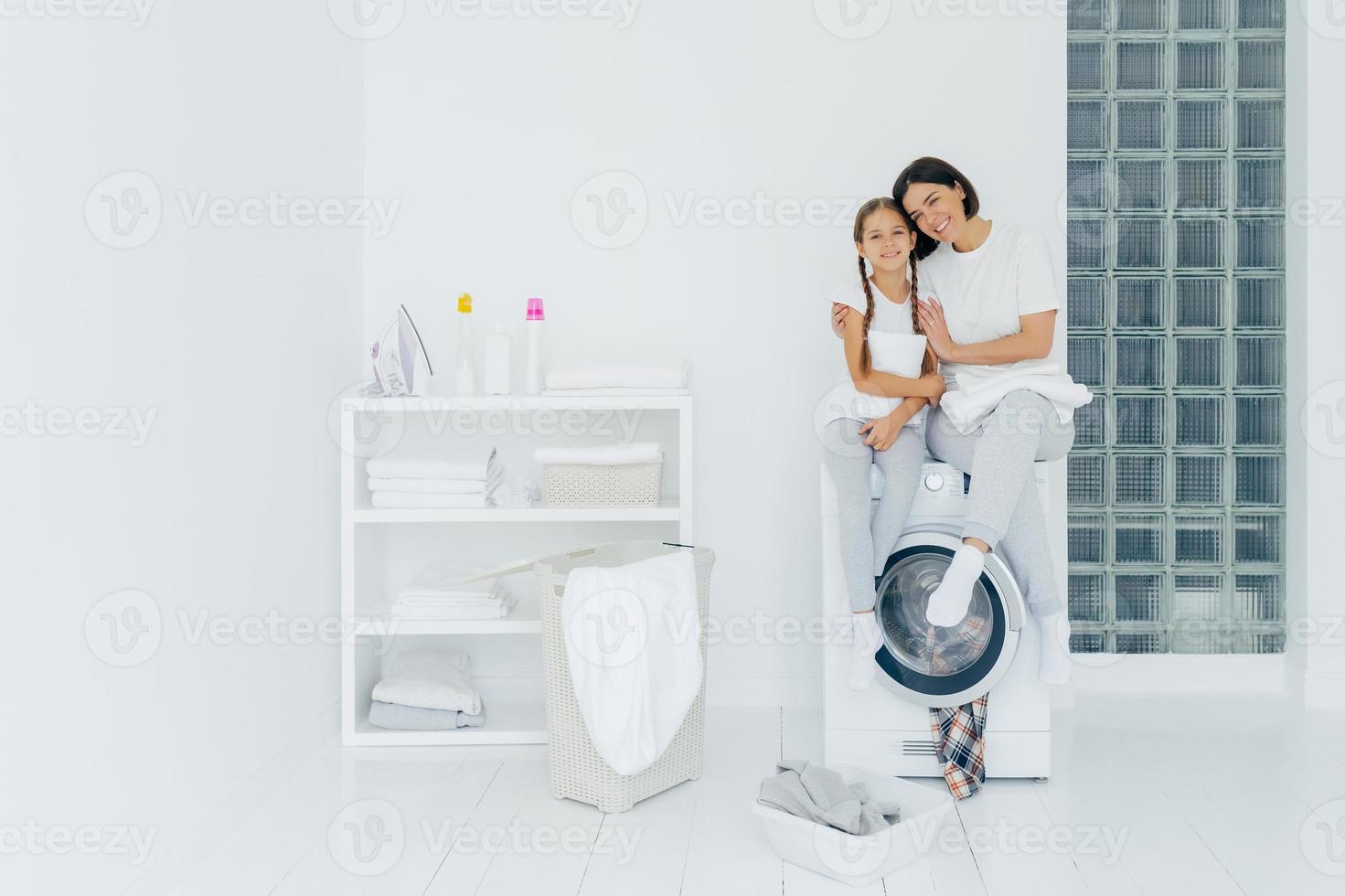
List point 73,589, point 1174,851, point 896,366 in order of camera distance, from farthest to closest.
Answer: point 896,366 < point 1174,851 < point 73,589

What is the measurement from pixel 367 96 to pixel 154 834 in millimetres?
1945

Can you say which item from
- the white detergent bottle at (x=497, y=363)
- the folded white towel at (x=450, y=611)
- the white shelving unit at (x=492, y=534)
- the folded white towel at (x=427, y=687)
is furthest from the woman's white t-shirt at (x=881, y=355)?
the folded white towel at (x=427, y=687)

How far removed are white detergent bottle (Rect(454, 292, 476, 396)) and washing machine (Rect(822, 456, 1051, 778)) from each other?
94 cm

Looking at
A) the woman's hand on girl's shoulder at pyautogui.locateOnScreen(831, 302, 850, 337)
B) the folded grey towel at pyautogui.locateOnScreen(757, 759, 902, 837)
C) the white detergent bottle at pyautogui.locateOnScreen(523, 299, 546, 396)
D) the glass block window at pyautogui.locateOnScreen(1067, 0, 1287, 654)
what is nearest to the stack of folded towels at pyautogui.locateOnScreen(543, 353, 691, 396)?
the white detergent bottle at pyautogui.locateOnScreen(523, 299, 546, 396)

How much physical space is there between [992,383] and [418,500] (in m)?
1.35

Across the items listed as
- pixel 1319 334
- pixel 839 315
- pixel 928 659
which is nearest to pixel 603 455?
pixel 839 315

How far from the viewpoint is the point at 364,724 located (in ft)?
8.86

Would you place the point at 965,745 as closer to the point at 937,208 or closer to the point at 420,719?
the point at 937,208

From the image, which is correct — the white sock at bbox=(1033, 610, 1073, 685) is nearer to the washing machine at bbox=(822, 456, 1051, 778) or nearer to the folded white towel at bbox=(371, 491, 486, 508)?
the washing machine at bbox=(822, 456, 1051, 778)

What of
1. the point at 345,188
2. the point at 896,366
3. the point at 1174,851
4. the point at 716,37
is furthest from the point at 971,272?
the point at 345,188

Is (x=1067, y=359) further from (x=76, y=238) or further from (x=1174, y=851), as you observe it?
(x=76, y=238)

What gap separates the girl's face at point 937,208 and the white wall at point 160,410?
1.36 meters

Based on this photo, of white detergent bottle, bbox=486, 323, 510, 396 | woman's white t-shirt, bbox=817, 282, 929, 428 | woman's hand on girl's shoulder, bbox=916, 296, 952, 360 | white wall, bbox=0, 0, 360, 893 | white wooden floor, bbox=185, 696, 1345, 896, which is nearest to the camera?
white wall, bbox=0, 0, 360, 893

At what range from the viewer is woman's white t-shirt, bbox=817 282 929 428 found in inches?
90.4
